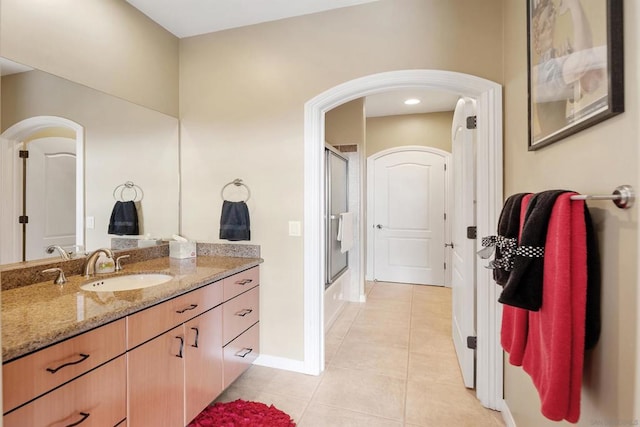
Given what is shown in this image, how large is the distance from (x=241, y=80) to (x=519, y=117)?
1934mm

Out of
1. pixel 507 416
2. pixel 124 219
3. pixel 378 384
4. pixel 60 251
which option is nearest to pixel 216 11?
pixel 124 219

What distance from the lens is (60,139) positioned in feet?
5.78

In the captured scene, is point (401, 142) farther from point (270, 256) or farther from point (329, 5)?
point (270, 256)

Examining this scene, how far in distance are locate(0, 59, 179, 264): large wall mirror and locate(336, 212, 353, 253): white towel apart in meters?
1.76

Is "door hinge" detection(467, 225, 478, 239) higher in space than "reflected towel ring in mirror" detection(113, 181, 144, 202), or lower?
lower

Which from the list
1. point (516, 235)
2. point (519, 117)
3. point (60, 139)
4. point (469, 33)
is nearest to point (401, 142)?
point (469, 33)

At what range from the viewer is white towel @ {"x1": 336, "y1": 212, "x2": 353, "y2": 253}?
3439 mm

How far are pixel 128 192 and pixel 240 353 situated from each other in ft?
4.57

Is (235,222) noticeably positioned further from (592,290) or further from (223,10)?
(592,290)

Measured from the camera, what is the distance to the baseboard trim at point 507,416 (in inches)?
66.7

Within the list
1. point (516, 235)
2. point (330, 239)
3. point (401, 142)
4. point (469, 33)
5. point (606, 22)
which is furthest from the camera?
point (401, 142)

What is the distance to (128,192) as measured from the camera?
222 cm

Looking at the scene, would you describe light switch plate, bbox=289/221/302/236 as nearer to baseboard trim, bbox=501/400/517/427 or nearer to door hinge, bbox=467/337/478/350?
door hinge, bbox=467/337/478/350

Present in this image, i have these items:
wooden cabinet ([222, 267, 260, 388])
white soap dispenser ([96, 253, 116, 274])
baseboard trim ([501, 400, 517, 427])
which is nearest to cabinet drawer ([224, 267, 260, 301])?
Answer: wooden cabinet ([222, 267, 260, 388])
